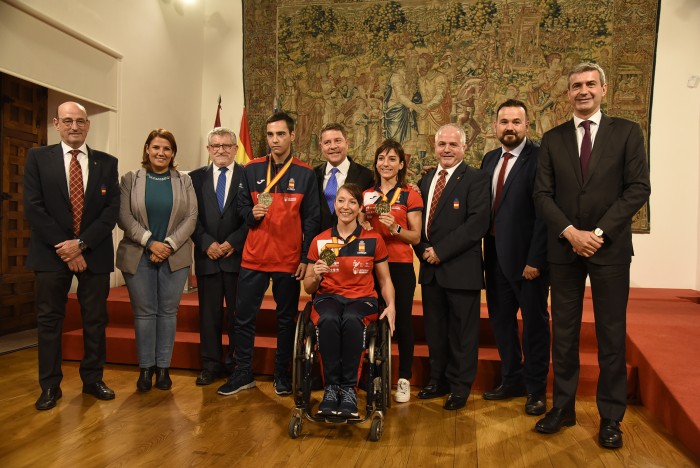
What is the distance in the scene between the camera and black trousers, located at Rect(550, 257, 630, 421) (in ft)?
9.50

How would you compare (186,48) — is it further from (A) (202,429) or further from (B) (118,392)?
(A) (202,429)

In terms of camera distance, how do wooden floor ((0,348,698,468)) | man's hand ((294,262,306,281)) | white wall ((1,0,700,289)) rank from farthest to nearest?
white wall ((1,0,700,289)) → man's hand ((294,262,306,281)) → wooden floor ((0,348,698,468))

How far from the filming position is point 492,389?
153 inches

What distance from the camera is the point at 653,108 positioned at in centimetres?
682

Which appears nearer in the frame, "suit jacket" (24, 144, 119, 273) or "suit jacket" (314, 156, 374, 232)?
"suit jacket" (24, 144, 119, 273)

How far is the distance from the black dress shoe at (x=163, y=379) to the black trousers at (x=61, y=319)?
36cm

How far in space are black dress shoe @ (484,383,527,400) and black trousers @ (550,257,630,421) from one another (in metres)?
0.60

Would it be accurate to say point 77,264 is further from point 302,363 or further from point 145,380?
point 302,363

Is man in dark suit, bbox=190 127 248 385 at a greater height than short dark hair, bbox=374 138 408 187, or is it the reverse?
short dark hair, bbox=374 138 408 187

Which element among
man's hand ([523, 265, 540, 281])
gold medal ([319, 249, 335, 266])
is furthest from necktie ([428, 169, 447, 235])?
gold medal ([319, 249, 335, 266])

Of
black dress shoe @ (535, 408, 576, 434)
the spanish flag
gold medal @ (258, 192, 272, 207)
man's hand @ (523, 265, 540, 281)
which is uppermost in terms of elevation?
the spanish flag

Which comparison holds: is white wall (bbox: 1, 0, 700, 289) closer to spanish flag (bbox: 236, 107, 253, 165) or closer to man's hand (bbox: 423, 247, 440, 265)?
spanish flag (bbox: 236, 107, 253, 165)

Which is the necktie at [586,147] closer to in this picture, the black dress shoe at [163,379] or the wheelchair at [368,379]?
the wheelchair at [368,379]

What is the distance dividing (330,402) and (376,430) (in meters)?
0.27
